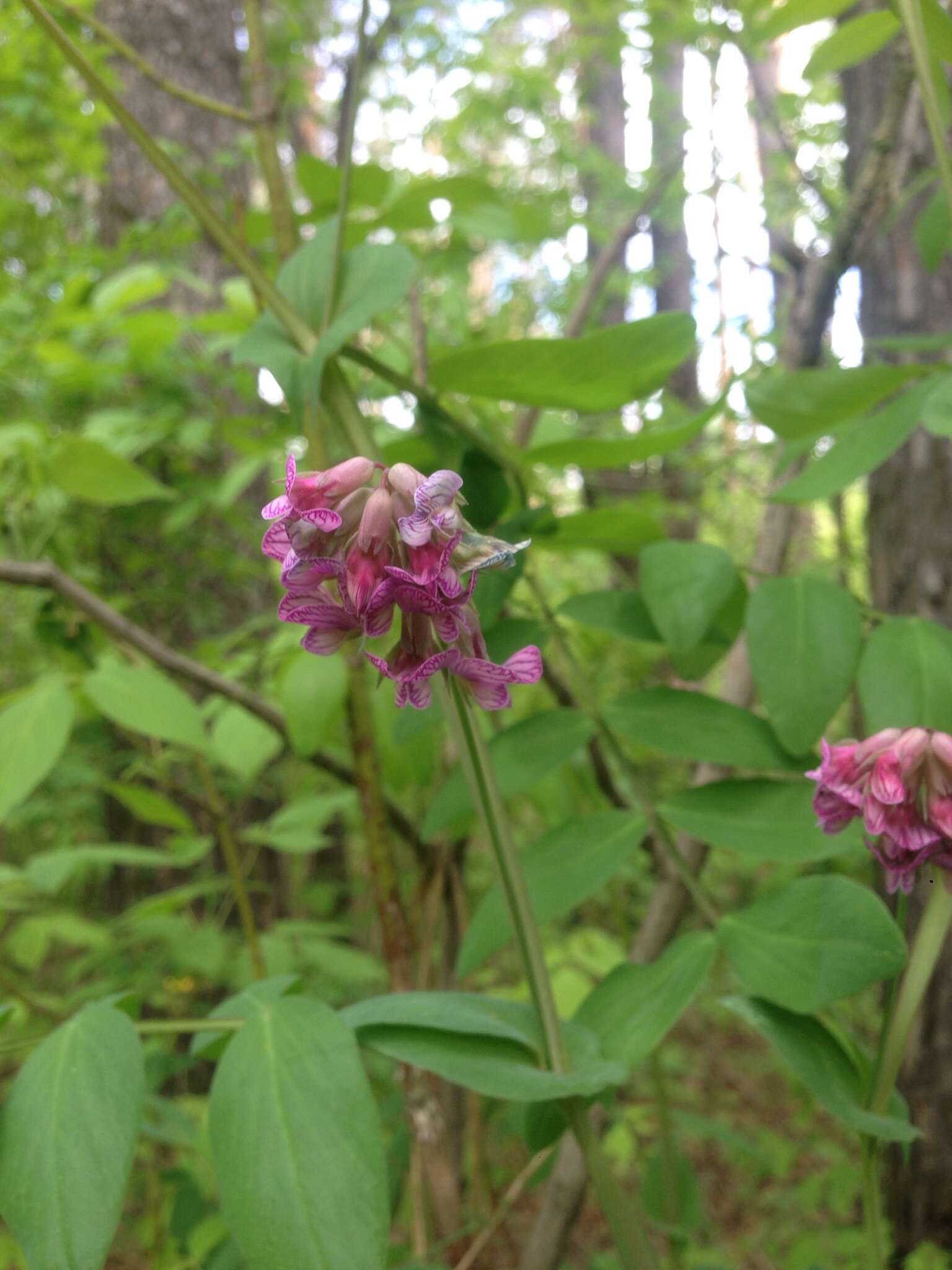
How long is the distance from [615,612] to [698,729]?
12cm

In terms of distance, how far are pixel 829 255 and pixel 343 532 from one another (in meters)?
0.92

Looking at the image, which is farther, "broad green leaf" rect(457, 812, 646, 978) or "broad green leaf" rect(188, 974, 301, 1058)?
"broad green leaf" rect(457, 812, 646, 978)

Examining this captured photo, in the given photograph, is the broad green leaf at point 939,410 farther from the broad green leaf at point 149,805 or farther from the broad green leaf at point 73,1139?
the broad green leaf at point 149,805

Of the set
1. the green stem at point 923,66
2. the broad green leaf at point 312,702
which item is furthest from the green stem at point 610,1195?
the green stem at point 923,66

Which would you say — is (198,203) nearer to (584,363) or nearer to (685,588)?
(584,363)

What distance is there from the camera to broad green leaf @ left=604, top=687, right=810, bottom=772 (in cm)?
74

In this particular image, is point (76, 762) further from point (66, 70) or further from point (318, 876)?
point (66, 70)

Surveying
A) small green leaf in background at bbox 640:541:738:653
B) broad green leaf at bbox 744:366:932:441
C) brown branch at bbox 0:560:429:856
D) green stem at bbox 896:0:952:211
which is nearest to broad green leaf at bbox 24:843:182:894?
brown branch at bbox 0:560:429:856

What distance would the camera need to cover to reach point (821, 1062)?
629mm

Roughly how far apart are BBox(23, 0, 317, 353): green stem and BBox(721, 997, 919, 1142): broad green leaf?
550mm

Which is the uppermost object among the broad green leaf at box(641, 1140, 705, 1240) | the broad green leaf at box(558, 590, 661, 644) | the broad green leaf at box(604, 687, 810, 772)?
the broad green leaf at box(558, 590, 661, 644)

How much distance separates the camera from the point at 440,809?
32.9 inches

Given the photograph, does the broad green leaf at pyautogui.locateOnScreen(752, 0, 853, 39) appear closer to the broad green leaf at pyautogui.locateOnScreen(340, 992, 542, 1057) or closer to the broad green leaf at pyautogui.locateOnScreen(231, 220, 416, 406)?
the broad green leaf at pyautogui.locateOnScreen(231, 220, 416, 406)

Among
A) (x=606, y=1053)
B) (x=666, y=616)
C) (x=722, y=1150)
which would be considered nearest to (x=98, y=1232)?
(x=606, y=1053)
